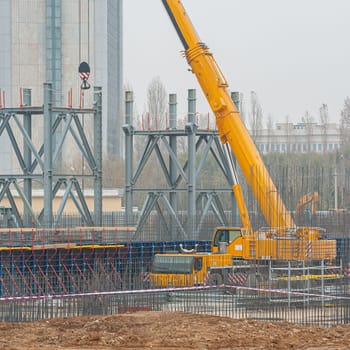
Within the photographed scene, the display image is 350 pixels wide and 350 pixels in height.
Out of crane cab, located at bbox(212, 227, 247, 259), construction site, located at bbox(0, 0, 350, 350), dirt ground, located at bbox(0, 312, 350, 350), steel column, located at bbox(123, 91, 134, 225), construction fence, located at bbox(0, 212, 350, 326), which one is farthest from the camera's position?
steel column, located at bbox(123, 91, 134, 225)

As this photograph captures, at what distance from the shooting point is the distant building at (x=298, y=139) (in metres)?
80.4

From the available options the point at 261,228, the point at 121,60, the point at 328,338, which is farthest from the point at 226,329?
the point at 121,60

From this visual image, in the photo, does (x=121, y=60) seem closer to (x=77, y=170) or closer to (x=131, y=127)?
(x=77, y=170)

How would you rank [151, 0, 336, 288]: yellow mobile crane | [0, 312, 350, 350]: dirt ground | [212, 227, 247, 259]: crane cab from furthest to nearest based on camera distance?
[212, 227, 247, 259]: crane cab < [151, 0, 336, 288]: yellow mobile crane < [0, 312, 350, 350]: dirt ground

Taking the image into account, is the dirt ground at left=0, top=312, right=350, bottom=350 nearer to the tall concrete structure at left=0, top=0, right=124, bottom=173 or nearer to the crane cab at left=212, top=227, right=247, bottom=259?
the crane cab at left=212, top=227, right=247, bottom=259

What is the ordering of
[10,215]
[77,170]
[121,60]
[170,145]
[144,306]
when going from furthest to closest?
[121,60] < [77,170] < [170,145] < [10,215] < [144,306]

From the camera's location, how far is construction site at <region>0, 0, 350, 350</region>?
846 inches

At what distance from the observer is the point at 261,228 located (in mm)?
32281

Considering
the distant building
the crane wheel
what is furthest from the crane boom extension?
the distant building

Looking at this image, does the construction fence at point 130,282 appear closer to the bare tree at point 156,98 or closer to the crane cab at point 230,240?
the crane cab at point 230,240

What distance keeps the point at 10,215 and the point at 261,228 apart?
1123 centimetres

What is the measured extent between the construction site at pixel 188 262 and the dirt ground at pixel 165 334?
41 mm

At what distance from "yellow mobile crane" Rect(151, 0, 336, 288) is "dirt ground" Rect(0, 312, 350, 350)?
333 inches

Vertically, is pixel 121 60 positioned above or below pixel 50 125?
above
